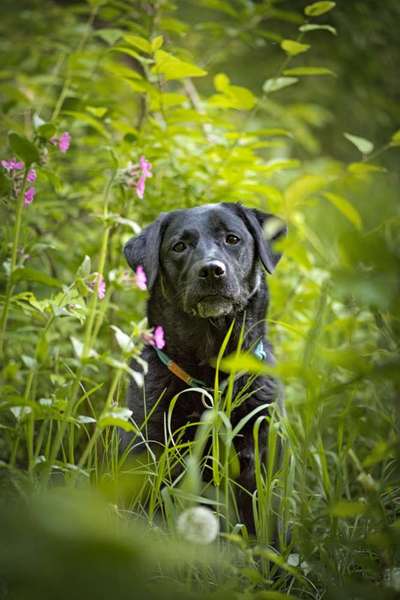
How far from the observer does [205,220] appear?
9.33ft

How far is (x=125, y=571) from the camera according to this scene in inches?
29.5

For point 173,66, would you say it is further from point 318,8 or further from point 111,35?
point 318,8

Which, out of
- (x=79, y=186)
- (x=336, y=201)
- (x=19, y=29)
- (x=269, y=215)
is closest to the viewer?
(x=336, y=201)

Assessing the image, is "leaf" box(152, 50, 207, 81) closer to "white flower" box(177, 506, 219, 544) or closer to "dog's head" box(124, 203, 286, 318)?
"dog's head" box(124, 203, 286, 318)

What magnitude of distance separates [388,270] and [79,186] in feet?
8.83

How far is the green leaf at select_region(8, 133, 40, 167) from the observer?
1.52m

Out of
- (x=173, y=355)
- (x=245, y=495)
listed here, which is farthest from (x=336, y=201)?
(x=245, y=495)

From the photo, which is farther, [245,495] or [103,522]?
[245,495]

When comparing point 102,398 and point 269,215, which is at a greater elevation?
point 269,215

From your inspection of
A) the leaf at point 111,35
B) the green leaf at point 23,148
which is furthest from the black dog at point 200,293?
the green leaf at point 23,148

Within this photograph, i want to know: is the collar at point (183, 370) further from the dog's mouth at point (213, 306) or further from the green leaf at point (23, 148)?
the green leaf at point (23, 148)

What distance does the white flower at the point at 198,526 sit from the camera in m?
1.12

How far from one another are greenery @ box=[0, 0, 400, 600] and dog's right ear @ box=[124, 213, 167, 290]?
18cm

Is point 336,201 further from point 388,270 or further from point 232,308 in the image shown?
point 388,270
